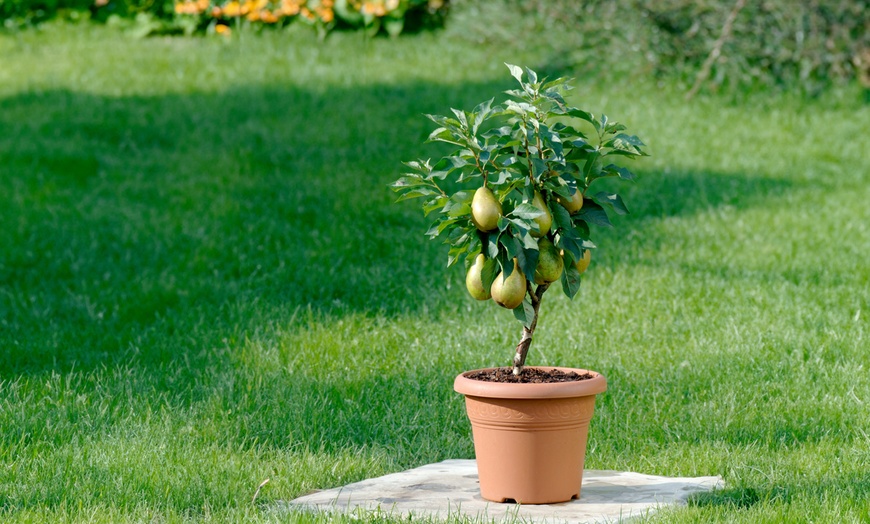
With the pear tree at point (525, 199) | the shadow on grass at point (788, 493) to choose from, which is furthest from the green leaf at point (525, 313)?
the shadow on grass at point (788, 493)

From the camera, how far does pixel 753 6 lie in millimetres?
9719

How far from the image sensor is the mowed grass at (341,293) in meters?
3.79

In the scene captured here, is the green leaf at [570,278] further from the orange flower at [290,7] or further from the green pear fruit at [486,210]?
the orange flower at [290,7]

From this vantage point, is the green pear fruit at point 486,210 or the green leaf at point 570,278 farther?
the green leaf at point 570,278

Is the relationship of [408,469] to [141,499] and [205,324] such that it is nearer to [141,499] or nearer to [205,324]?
[141,499]

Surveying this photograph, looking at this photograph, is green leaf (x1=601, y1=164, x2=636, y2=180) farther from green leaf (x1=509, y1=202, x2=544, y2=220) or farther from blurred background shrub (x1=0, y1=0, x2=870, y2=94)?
blurred background shrub (x1=0, y1=0, x2=870, y2=94)

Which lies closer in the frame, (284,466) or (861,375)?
(284,466)

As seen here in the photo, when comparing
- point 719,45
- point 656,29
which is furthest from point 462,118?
point 656,29

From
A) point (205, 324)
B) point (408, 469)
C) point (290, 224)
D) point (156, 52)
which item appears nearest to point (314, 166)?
point (290, 224)

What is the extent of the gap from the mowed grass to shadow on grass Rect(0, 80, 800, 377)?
2 centimetres

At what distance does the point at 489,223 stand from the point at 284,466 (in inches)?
45.2

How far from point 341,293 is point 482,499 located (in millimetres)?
2743

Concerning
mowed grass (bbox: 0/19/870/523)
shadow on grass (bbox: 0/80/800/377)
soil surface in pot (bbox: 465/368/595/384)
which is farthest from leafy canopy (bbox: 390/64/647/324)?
shadow on grass (bbox: 0/80/800/377)

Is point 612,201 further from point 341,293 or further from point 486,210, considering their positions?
point 341,293
